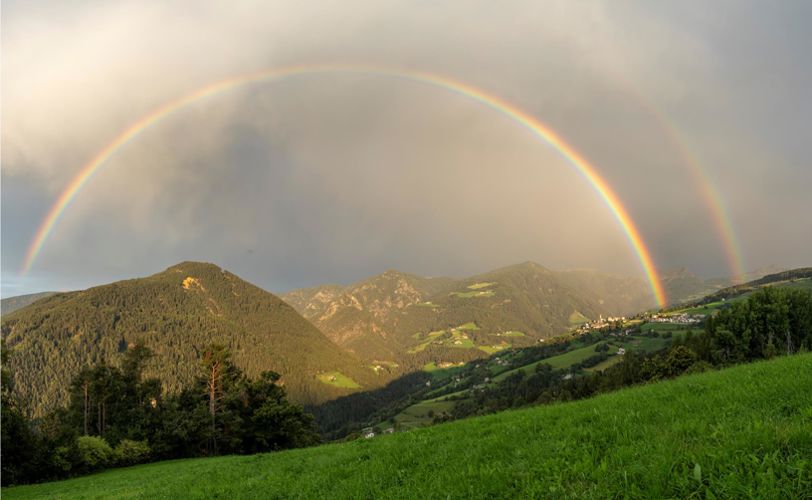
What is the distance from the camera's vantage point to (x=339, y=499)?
9.57 meters

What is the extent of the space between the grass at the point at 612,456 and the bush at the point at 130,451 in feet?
146

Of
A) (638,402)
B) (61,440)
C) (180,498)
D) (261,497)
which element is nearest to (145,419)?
(61,440)

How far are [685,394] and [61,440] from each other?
2419 inches

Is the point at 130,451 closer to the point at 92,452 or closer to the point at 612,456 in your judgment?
the point at 92,452

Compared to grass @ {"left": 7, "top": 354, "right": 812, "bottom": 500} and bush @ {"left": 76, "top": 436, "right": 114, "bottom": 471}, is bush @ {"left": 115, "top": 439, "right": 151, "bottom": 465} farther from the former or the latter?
grass @ {"left": 7, "top": 354, "right": 812, "bottom": 500}

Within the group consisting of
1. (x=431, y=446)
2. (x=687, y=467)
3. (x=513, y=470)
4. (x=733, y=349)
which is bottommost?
(x=733, y=349)

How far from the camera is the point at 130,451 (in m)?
49.3

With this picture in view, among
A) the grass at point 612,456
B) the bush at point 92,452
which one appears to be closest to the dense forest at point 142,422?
the bush at point 92,452

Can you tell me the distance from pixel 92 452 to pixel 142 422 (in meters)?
15.3

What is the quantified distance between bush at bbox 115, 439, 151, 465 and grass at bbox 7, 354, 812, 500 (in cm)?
4458

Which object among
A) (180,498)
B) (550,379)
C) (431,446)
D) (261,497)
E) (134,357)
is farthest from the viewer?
(550,379)

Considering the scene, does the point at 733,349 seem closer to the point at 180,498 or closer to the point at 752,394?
the point at 752,394

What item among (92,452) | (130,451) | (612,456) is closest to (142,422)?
(130,451)

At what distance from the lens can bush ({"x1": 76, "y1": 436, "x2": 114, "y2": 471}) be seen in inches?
1742
